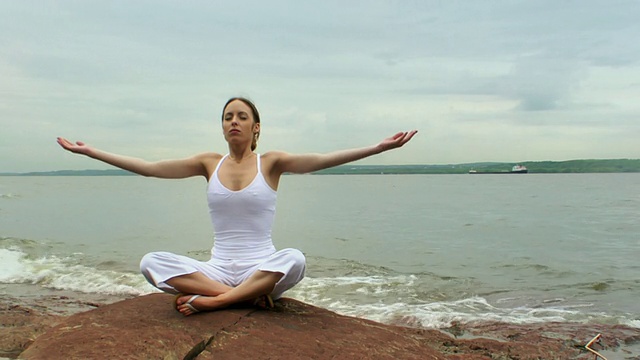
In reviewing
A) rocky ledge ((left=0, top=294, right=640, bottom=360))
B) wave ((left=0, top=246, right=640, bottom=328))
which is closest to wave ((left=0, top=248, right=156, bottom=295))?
wave ((left=0, top=246, right=640, bottom=328))

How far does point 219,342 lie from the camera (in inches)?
144

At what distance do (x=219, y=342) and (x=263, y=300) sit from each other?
776 millimetres

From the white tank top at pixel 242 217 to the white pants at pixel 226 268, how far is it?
9cm

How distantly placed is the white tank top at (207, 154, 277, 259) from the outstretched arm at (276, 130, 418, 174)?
9.3 inches

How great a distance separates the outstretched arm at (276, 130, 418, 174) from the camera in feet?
13.7

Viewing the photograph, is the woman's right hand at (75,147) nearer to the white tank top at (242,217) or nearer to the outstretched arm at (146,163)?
the outstretched arm at (146,163)

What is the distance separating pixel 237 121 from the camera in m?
4.42

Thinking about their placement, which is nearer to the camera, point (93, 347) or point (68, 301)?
point (93, 347)

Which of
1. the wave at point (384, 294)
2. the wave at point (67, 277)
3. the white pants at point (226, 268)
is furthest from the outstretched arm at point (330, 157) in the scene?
the wave at point (67, 277)

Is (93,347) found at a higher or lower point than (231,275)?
lower

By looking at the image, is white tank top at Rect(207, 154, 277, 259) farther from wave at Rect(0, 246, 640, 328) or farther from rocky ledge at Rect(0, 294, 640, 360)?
wave at Rect(0, 246, 640, 328)

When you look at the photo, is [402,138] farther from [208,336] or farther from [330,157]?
[208,336]

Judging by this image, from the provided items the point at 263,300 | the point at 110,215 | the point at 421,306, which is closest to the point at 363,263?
the point at 421,306

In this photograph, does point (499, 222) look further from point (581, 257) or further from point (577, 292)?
point (577, 292)
